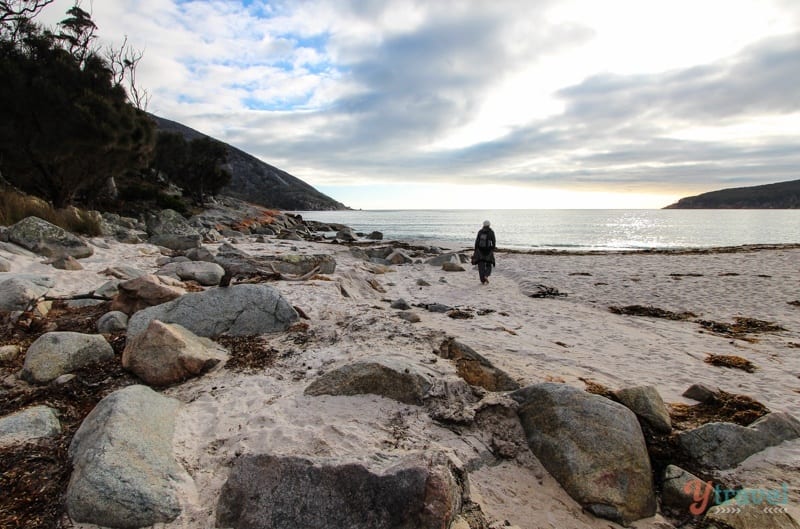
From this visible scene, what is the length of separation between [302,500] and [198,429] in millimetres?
1593

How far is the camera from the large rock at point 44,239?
9711 millimetres

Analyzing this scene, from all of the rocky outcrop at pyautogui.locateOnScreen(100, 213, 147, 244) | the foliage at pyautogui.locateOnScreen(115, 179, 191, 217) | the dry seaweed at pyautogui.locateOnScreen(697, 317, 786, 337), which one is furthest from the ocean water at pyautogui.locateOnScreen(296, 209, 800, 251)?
the dry seaweed at pyautogui.locateOnScreen(697, 317, 786, 337)

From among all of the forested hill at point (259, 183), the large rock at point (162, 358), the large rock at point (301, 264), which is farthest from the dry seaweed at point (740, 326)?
the forested hill at point (259, 183)

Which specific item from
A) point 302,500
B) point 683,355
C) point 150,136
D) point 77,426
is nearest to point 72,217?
point 150,136

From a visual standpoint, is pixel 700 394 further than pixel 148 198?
No

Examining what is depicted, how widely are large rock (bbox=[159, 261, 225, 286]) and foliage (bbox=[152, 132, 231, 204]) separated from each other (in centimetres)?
4060

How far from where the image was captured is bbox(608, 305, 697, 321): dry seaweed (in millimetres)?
9235

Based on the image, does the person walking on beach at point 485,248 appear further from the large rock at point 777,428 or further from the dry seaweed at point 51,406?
the dry seaweed at point 51,406

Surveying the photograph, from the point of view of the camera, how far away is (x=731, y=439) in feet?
11.3

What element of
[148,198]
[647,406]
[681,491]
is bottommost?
[681,491]

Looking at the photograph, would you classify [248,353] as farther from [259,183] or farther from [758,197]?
[758,197]

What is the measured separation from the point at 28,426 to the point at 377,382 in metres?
2.95

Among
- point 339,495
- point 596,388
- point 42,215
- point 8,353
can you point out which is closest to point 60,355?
point 8,353

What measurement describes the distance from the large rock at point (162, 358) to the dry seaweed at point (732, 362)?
7.26 m
